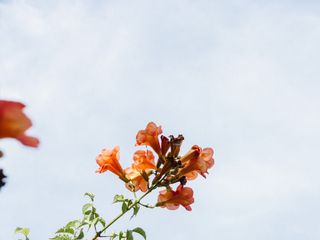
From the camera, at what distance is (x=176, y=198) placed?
498 centimetres

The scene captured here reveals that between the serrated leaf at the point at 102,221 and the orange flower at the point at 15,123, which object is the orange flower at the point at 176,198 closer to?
the serrated leaf at the point at 102,221

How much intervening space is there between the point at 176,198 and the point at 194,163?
476 mm

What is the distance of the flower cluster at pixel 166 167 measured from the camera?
4707mm

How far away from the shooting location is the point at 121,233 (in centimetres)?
440

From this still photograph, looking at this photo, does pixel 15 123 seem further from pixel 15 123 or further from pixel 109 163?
pixel 109 163

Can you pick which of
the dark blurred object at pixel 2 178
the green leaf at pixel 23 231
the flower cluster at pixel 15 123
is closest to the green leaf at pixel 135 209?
the green leaf at pixel 23 231

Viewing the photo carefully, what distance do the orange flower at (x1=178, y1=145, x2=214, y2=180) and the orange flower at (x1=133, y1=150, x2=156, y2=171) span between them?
35 centimetres

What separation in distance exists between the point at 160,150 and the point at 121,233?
3.28ft

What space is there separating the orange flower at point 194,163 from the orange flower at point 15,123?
3626mm

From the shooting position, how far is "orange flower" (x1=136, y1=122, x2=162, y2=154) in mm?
4934

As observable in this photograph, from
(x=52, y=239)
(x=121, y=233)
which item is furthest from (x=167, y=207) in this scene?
(x=52, y=239)

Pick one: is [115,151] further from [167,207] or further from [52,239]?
[52,239]

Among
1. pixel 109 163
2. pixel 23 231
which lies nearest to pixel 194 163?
pixel 109 163

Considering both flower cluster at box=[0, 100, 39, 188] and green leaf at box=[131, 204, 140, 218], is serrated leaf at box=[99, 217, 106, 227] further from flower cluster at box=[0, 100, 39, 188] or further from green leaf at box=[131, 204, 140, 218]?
flower cluster at box=[0, 100, 39, 188]
